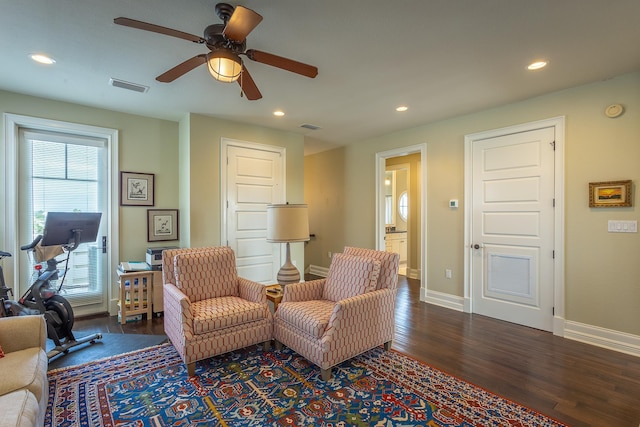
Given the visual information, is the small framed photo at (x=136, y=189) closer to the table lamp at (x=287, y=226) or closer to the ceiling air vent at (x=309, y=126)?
the table lamp at (x=287, y=226)

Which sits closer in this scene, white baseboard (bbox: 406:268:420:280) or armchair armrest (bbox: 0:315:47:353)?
armchair armrest (bbox: 0:315:47:353)

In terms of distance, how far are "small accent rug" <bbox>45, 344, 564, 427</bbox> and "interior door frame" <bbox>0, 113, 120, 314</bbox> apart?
1680 mm

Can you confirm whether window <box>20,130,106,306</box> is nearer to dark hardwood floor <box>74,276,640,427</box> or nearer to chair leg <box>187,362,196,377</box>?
dark hardwood floor <box>74,276,640,427</box>

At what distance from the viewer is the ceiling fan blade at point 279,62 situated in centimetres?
198

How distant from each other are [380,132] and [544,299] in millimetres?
3124

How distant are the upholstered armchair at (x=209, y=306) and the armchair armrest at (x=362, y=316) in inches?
28.8

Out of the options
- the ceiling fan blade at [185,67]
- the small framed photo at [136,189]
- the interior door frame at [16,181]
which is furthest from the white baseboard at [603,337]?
the interior door frame at [16,181]

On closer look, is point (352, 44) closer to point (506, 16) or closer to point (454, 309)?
point (506, 16)

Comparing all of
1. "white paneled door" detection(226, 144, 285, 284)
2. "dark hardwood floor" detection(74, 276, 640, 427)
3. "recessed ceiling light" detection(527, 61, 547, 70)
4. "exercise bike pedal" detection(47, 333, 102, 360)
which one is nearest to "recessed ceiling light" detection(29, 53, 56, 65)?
"white paneled door" detection(226, 144, 285, 284)

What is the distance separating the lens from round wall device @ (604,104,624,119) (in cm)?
286

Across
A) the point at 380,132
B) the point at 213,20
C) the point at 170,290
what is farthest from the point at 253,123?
the point at 170,290

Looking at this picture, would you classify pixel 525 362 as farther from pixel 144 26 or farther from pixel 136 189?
pixel 136 189

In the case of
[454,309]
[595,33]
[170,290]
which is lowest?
[454,309]

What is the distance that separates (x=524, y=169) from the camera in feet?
11.5
